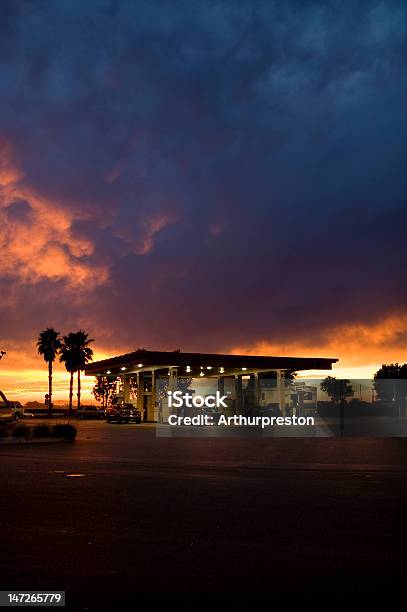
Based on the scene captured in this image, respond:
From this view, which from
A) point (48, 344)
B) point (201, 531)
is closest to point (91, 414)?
point (48, 344)

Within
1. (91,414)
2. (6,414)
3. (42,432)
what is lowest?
(91,414)

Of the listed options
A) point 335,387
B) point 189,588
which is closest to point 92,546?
point 189,588

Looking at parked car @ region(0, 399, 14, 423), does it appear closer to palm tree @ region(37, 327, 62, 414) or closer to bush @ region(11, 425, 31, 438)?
bush @ region(11, 425, 31, 438)

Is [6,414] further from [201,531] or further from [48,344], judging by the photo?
[48,344]

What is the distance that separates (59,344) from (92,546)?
105271mm

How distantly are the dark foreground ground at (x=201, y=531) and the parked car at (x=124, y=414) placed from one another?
38.4m

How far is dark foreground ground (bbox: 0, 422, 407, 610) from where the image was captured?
6.54m

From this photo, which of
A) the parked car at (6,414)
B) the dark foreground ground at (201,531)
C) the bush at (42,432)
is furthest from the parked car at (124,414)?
the dark foreground ground at (201,531)

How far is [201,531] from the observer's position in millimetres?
9242

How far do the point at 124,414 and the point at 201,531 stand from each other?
4872cm

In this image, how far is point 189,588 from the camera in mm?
6379

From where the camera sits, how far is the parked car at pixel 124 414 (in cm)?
5709

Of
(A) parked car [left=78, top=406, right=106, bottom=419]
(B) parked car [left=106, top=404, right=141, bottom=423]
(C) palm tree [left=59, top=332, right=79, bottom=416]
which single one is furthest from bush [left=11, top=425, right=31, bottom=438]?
(C) palm tree [left=59, top=332, right=79, bottom=416]

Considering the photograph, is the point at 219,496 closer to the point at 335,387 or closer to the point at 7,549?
the point at 7,549
